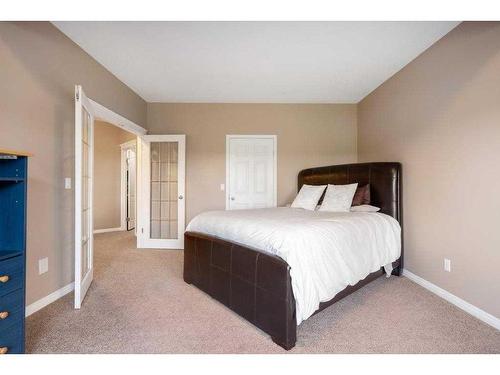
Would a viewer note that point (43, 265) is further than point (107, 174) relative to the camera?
No

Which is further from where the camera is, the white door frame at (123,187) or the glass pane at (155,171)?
the white door frame at (123,187)

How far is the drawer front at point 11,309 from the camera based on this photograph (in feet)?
3.90

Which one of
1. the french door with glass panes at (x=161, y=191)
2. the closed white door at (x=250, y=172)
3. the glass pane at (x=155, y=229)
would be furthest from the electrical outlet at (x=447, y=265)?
the glass pane at (x=155, y=229)

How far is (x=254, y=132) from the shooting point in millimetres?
3994

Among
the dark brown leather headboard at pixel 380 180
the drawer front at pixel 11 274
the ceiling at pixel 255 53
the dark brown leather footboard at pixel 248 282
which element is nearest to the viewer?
the drawer front at pixel 11 274

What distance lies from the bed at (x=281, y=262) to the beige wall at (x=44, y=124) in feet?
4.07

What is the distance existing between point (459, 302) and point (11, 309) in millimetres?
3360

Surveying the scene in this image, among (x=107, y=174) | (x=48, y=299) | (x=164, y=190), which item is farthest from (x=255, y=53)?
(x=107, y=174)

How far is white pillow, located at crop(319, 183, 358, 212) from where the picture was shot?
2.81 meters

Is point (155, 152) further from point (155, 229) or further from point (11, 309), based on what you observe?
point (11, 309)

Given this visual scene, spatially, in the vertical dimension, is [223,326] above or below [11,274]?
below

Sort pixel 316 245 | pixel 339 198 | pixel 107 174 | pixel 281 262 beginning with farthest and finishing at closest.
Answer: pixel 107 174 → pixel 339 198 → pixel 316 245 → pixel 281 262

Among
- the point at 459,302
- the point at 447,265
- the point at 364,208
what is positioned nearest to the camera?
the point at 459,302

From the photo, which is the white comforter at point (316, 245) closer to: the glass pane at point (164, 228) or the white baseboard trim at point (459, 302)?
the white baseboard trim at point (459, 302)
